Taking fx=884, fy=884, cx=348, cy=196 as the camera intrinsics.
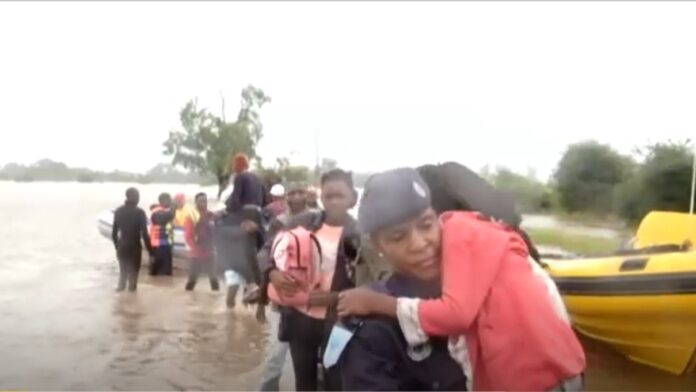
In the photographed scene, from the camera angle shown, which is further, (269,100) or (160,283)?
(160,283)

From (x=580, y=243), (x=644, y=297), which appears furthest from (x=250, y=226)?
(x=644, y=297)

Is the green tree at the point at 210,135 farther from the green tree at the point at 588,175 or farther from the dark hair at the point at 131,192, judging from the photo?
the dark hair at the point at 131,192

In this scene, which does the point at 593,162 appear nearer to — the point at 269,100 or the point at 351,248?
the point at 269,100

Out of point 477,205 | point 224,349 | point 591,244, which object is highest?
point 477,205

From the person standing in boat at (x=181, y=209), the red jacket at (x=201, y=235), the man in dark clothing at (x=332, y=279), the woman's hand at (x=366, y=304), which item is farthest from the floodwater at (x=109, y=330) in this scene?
the woman's hand at (x=366, y=304)

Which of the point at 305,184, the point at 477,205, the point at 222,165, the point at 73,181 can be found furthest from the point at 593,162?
the point at 477,205

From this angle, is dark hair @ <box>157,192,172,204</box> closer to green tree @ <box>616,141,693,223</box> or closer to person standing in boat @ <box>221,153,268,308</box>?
person standing in boat @ <box>221,153,268,308</box>
